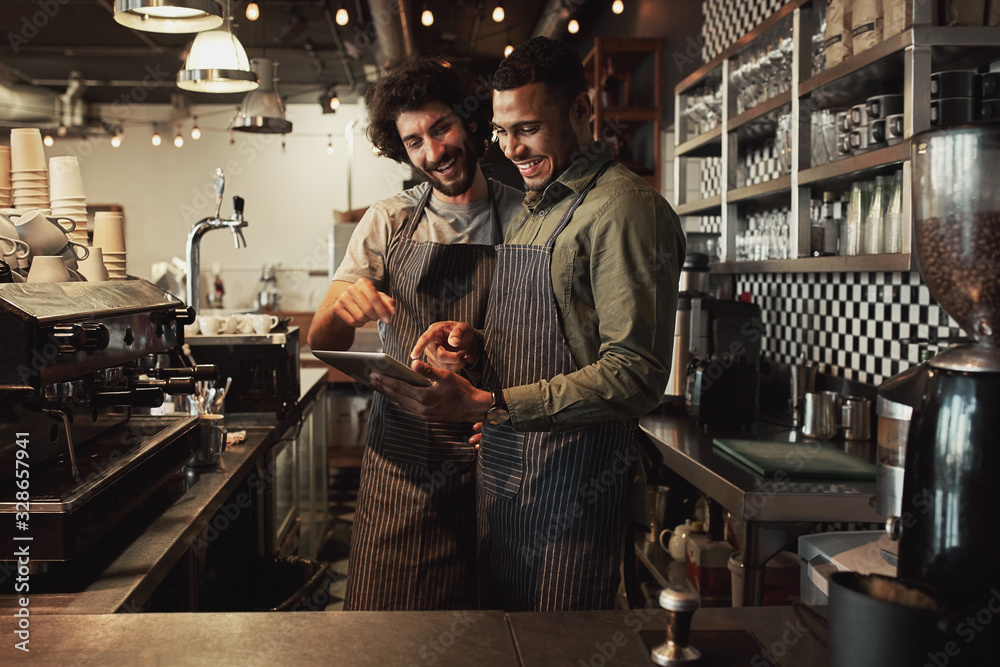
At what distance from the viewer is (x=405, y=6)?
20.0ft

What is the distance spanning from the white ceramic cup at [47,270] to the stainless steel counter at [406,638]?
0.71 metres

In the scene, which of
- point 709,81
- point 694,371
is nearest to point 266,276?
point 709,81

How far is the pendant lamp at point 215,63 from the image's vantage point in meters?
3.67

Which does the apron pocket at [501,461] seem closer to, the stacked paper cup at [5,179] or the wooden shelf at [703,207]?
the stacked paper cup at [5,179]

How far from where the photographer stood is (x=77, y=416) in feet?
5.34

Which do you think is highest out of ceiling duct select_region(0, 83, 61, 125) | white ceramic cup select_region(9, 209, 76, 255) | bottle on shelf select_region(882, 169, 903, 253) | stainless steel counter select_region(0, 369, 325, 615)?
ceiling duct select_region(0, 83, 61, 125)

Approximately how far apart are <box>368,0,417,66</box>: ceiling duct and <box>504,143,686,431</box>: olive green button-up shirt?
473 cm

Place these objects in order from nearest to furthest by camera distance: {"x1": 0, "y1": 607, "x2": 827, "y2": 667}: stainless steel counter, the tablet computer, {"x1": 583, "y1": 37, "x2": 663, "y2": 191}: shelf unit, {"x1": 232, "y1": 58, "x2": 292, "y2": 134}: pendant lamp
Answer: {"x1": 0, "y1": 607, "x2": 827, "y2": 667}: stainless steel counter
the tablet computer
{"x1": 232, "y1": 58, "x2": 292, "y2": 134}: pendant lamp
{"x1": 583, "y1": 37, "x2": 663, "y2": 191}: shelf unit

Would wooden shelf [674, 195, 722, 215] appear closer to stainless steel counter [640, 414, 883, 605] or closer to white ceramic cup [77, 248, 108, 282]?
stainless steel counter [640, 414, 883, 605]

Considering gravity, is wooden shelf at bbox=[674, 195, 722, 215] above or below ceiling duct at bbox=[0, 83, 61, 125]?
below

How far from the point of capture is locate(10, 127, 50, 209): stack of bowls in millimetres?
1938

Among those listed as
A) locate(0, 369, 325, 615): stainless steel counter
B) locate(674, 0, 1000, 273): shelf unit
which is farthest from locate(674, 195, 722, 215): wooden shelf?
locate(0, 369, 325, 615): stainless steel counter

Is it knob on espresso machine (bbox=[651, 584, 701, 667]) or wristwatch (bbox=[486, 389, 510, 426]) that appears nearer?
knob on espresso machine (bbox=[651, 584, 701, 667])

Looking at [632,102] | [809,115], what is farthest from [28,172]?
[632,102]
